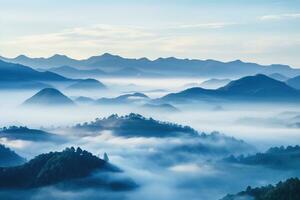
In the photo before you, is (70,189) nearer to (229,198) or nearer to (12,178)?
(12,178)

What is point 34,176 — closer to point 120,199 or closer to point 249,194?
point 120,199

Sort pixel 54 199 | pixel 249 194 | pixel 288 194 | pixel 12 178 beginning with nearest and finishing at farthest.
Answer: pixel 288 194, pixel 249 194, pixel 54 199, pixel 12 178

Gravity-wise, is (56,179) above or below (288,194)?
above

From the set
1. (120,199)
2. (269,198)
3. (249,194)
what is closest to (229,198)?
(249,194)

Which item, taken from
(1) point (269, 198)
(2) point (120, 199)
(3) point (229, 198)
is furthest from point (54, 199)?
(1) point (269, 198)

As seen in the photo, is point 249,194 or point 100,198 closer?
point 249,194

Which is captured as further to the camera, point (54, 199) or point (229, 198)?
point (54, 199)

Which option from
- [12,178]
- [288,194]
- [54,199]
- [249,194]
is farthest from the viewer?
[12,178]

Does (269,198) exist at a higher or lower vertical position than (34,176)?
lower
